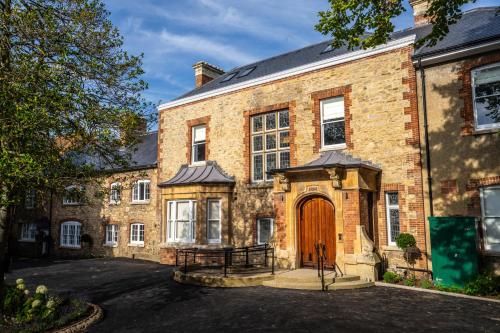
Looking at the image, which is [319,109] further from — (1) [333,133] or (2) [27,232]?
(2) [27,232]

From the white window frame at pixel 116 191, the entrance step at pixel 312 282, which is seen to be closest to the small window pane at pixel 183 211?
the white window frame at pixel 116 191

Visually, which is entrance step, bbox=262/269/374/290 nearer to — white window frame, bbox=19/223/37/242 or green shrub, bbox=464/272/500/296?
green shrub, bbox=464/272/500/296

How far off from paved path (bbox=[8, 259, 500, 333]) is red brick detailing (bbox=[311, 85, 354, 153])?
→ 5651 millimetres

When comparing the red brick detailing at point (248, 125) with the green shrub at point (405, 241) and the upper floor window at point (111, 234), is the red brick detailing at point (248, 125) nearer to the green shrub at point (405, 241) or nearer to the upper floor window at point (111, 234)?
the green shrub at point (405, 241)

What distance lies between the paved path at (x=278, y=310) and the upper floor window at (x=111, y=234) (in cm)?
1036

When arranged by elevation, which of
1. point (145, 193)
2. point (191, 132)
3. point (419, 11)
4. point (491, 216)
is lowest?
point (491, 216)

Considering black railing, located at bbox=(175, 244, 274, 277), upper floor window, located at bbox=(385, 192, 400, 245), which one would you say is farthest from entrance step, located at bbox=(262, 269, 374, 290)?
black railing, located at bbox=(175, 244, 274, 277)

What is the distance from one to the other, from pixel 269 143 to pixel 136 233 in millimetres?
10649

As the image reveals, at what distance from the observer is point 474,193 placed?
11.6 m

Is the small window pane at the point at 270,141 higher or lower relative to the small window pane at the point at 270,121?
lower

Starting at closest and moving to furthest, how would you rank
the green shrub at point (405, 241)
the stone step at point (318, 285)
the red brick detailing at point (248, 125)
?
the stone step at point (318, 285)
the green shrub at point (405, 241)
the red brick detailing at point (248, 125)

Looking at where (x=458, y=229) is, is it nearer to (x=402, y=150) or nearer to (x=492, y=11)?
(x=402, y=150)

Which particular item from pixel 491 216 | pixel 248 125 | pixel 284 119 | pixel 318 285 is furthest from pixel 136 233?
pixel 491 216

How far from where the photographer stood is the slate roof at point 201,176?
1711 cm
